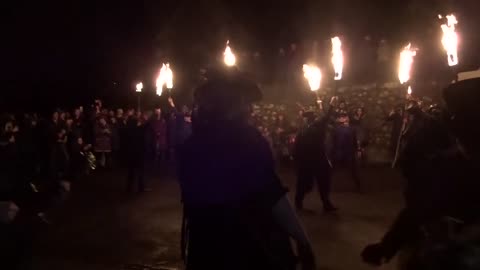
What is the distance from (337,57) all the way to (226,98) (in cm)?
1727

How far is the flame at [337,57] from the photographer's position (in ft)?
64.7

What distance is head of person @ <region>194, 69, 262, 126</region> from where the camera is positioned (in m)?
3.04

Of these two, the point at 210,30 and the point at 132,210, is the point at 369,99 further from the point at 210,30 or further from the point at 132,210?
the point at 132,210

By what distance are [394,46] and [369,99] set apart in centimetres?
187

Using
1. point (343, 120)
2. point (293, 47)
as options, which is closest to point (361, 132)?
point (343, 120)

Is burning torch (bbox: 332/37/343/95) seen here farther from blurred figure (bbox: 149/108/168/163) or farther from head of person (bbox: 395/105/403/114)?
blurred figure (bbox: 149/108/168/163)

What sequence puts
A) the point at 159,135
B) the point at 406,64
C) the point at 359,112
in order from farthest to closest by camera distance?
the point at 159,135
the point at 359,112
the point at 406,64

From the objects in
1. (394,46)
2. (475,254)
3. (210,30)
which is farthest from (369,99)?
(475,254)

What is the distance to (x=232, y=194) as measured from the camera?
2.94 m

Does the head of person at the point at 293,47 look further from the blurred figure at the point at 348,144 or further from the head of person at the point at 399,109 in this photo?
the blurred figure at the point at 348,144

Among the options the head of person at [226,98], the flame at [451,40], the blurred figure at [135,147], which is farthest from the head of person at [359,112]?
the head of person at [226,98]

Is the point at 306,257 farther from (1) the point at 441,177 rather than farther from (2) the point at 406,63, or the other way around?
(2) the point at 406,63

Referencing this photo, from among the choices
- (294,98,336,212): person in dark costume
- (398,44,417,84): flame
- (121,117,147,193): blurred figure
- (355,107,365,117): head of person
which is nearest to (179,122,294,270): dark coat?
(294,98,336,212): person in dark costume

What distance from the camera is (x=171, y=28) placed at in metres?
25.9
